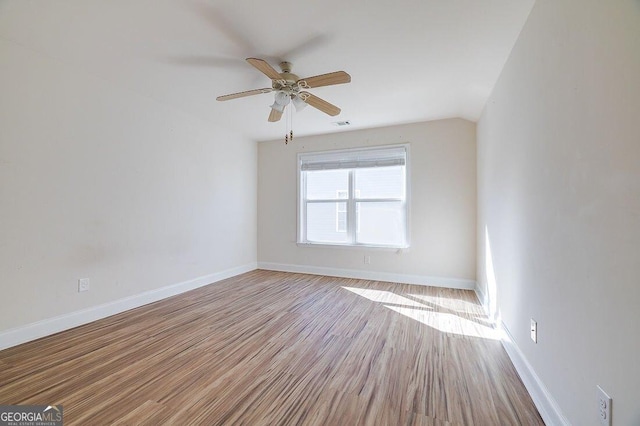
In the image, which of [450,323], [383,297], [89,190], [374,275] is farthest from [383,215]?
[89,190]

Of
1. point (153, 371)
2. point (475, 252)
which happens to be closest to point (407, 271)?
point (475, 252)

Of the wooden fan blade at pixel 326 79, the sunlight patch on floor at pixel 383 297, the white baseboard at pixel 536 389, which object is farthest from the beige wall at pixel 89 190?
the white baseboard at pixel 536 389

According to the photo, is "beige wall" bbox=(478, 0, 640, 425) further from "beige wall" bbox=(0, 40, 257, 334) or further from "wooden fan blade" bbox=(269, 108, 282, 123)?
"beige wall" bbox=(0, 40, 257, 334)

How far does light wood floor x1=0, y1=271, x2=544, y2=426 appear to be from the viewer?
5.01ft

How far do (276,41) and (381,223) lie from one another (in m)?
3.13

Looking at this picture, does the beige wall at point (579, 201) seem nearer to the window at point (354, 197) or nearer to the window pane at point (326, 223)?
the window at point (354, 197)

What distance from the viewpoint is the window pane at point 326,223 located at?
4.81 m

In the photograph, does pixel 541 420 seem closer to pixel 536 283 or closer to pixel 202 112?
pixel 536 283

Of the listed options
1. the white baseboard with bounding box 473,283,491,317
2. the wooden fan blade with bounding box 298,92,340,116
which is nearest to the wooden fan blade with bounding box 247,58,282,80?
the wooden fan blade with bounding box 298,92,340,116

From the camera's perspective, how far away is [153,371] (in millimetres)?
1921

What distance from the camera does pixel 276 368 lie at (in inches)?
77.4

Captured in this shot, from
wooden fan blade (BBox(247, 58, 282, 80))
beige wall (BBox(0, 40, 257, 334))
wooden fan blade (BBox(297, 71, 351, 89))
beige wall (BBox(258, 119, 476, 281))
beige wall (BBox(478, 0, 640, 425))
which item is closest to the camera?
beige wall (BBox(478, 0, 640, 425))

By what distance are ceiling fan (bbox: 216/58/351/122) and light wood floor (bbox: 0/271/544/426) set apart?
2226 millimetres

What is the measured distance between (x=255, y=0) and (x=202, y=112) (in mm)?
2379
